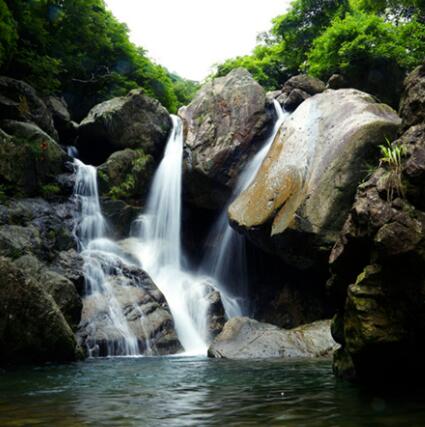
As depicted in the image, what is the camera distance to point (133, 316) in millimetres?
13992

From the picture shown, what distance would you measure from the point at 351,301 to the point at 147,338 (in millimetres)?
8172

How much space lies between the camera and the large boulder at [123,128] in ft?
70.3

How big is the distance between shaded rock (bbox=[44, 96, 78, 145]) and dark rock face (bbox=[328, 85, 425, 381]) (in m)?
17.9

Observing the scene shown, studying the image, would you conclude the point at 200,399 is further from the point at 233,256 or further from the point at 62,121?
the point at 62,121

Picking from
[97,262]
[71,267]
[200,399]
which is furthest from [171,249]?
[200,399]

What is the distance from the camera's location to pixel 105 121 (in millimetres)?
21234

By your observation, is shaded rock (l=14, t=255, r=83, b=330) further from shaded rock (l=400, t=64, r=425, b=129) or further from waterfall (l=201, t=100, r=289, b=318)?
shaded rock (l=400, t=64, r=425, b=129)

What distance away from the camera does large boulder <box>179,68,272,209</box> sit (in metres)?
18.5

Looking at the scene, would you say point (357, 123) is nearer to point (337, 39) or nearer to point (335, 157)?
point (335, 157)

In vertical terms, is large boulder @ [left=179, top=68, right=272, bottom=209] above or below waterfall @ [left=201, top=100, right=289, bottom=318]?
above

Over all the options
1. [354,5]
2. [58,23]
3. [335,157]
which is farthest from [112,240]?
[354,5]

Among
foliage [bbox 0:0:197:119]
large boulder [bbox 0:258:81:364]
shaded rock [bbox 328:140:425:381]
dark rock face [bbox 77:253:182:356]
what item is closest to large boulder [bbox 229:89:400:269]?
dark rock face [bbox 77:253:182:356]

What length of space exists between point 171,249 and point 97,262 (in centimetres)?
488

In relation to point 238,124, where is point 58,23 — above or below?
above
